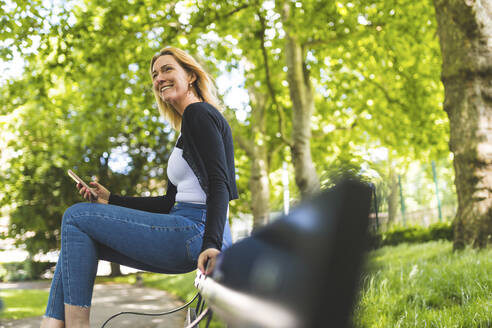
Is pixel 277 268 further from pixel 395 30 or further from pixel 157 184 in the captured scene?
pixel 157 184

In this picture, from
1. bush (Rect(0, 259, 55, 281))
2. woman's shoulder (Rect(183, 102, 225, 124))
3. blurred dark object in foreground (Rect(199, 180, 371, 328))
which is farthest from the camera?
bush (Rect(0, 259, 55, 281))

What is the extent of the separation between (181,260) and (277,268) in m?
1.30

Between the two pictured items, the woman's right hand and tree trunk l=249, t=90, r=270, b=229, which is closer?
the woman's right hand

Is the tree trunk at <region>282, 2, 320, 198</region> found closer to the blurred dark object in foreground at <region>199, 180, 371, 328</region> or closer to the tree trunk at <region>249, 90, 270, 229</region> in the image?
the tree trunk at <region>249, 90, 270, 229</region>

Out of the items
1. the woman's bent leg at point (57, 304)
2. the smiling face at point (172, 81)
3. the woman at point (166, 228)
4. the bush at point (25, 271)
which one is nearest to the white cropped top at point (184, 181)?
the woman at point (166, 228)

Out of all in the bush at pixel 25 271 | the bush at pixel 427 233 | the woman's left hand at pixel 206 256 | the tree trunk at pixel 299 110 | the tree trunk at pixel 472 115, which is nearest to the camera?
the woman's left hand at pixel 206 256

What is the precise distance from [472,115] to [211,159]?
16.2 feet

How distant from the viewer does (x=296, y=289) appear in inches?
26.6

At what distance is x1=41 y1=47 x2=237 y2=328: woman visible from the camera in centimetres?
183

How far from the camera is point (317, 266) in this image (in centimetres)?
68

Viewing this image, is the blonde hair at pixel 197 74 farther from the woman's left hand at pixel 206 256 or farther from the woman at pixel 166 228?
the woman's left hand at pixel 206 256

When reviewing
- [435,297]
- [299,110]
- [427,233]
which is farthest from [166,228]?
[427,233]

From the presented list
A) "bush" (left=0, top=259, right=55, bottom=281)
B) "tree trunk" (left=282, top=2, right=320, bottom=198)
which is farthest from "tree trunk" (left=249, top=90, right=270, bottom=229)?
"bush" (left=0, top=259, right=55, bottom=281)

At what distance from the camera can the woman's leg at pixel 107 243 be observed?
1.83m
